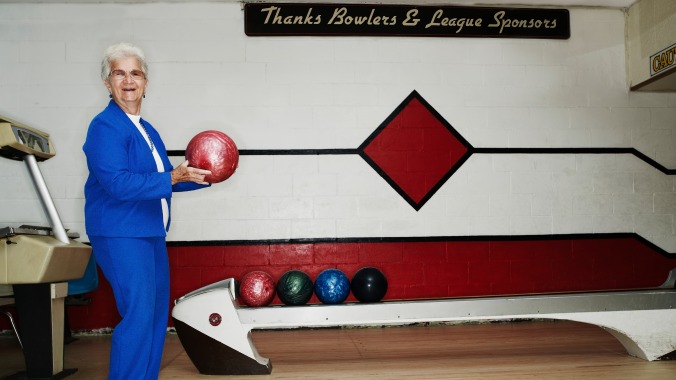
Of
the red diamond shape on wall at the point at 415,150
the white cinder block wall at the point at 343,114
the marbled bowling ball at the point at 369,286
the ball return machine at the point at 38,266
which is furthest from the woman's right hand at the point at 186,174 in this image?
the red diamond shape on wall at the point at 415,150

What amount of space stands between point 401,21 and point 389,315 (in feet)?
8.80

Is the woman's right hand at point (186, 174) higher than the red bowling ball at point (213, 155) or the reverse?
the reverse

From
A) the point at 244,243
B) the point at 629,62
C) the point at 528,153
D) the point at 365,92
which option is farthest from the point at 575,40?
the point at 244,243

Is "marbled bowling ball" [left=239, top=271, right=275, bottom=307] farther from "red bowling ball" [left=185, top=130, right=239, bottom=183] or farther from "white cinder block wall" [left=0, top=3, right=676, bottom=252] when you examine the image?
"white cinder block wall" [left=0, top=3, right=676, bottom=252]

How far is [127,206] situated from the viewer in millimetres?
2045

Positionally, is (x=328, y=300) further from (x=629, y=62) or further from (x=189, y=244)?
(x=629, y=62)

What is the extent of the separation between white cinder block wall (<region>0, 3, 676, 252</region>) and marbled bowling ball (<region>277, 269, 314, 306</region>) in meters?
1.22

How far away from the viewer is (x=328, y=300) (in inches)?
123

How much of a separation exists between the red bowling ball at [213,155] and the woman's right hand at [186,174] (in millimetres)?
53

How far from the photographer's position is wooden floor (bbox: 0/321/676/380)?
2.76m

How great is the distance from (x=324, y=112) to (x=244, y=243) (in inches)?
49.7

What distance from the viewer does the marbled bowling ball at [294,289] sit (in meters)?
3.08

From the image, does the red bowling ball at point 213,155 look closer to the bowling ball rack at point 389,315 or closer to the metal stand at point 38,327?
the bowling ball rack at point 389,315

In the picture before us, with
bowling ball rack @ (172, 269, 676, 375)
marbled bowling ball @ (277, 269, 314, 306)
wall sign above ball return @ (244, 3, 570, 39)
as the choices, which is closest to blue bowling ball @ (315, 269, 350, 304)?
marbled bowling ball @ (277, 269, 314, 306)
